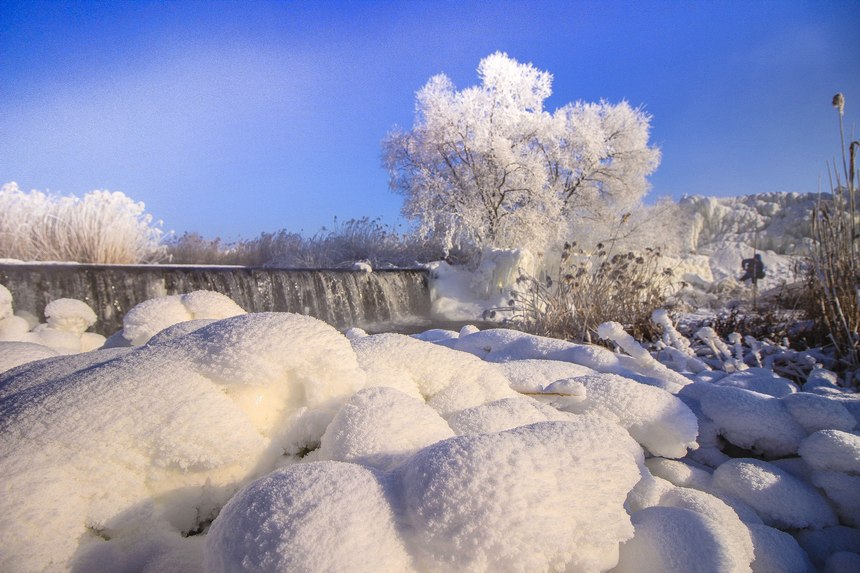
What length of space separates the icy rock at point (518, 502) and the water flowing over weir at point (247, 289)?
566cm

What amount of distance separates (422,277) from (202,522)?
8.82m

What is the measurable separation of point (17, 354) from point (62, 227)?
7798 mm

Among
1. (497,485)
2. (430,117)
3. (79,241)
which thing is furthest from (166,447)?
(430,117)

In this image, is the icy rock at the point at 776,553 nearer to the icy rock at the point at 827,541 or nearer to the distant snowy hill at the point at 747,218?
the icy rock at the point at 827,541

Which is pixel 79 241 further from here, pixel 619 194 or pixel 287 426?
pixel 619 194

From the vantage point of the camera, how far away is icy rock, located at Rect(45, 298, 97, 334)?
208 centimetres

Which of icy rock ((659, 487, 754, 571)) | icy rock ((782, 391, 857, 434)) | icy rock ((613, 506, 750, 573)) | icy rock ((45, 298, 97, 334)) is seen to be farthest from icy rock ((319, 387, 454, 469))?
icy rock ((45, 298, 97, 334))

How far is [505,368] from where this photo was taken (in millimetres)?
1300

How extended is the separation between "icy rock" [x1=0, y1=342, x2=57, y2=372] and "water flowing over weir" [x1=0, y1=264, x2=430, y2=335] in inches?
175

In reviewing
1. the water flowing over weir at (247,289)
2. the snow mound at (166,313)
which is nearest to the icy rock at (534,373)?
the snow mound at (166,313)

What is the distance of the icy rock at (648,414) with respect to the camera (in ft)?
3.43

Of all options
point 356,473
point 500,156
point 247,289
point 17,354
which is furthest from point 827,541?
point 500,156

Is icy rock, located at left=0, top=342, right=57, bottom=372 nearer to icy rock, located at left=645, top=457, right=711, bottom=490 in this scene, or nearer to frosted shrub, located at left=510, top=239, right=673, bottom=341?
icy rock, located at left=645, top=457, right=711, bottom=490

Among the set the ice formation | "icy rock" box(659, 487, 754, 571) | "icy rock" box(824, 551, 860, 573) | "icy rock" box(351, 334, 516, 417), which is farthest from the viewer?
the ice formation
